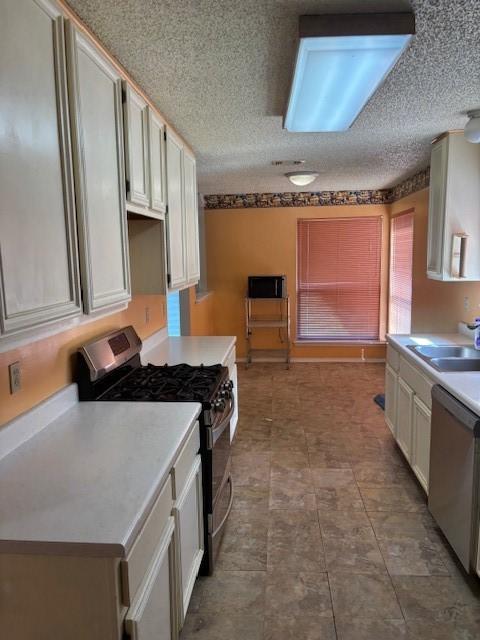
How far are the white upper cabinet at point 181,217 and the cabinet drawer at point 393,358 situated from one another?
158 centimetres

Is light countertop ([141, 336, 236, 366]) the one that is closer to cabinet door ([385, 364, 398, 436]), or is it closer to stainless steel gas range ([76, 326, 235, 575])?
stainless steel gas range ([76, 326, 235, 575])

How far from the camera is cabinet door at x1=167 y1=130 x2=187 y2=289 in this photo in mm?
2689

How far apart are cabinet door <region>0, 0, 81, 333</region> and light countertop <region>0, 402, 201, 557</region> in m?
0.48

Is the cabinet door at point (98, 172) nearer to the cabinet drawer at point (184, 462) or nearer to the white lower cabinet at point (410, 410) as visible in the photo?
the cabinet drawer at point (184, 462)

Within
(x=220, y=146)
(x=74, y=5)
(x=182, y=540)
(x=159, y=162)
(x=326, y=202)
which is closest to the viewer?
(x=74, y=5)

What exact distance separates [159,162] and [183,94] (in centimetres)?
38

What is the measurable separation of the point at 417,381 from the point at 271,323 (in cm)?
337

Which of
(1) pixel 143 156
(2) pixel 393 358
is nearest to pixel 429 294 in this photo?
(2) pixel 393 358

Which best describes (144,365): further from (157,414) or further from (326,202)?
(326,202)

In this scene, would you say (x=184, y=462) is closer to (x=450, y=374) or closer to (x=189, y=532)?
(x=189, y=532)

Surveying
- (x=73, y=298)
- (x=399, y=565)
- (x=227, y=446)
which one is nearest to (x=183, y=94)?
(x=73, y=298)

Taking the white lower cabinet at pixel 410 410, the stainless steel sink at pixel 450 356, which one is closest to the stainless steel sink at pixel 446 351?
the stainless steel sink at pixel 450 356

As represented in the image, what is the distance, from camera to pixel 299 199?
6.11 meters

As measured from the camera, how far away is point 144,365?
2.87 m
